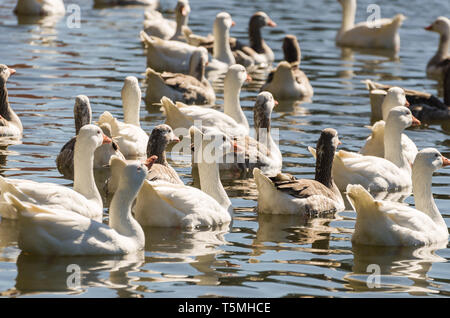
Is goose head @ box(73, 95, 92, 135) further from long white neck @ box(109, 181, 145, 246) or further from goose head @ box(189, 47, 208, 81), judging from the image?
goose head @ box(189, 47, 208, 81)

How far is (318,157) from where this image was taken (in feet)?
43.0

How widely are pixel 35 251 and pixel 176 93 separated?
956 centimetres

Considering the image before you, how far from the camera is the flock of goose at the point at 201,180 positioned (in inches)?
399

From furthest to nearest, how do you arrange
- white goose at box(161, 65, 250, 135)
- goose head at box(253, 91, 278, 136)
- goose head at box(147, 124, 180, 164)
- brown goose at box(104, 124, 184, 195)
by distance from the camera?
1. white goose at box(161, 65, 250, 135)
2. goose head at box(253, 91, 278, 136)
3. goose head at box(147, 124, 180, 164)
4. brown goose at box(104, 124, 184, 195)

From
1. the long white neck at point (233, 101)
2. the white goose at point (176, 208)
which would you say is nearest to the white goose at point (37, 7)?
the long white neck at point (233, 101)

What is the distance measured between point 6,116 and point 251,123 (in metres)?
4.58

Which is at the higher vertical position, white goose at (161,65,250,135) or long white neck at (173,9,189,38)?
long white neck at (173,9,189,38)

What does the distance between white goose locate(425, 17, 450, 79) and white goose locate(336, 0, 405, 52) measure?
6.17ft

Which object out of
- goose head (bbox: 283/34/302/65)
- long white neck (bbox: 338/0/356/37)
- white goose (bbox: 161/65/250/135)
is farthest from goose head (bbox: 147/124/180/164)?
long white neck (bbox: 338/0/356/37)

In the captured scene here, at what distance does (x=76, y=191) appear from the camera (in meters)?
11.8

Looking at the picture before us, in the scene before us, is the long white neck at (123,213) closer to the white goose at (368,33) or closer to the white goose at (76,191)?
the white goose at (76,191)

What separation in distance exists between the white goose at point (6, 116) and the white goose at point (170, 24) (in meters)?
9.68

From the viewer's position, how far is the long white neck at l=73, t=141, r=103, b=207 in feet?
38.6

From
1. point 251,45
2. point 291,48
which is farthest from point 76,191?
point 251,45
